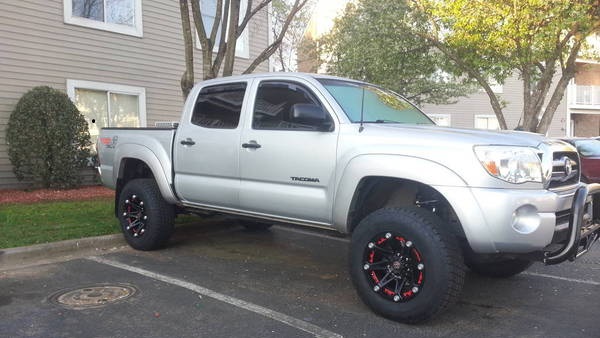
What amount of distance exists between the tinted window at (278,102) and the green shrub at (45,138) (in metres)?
6.66

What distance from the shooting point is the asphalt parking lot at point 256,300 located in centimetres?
382

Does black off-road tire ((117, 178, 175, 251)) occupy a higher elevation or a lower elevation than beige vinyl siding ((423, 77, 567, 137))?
lower

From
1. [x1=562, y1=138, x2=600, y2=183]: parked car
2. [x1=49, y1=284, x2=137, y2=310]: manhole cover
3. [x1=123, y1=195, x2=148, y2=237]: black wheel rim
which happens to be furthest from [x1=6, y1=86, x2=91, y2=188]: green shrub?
[x1=562, y1=138, x2=600, y2=183]: parked car

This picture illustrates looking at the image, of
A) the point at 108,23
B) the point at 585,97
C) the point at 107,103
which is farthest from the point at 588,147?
the point at 585,97

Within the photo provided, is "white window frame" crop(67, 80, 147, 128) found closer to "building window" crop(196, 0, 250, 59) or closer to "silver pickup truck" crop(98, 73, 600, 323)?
"building window" crop(196, 0, 250, 59)

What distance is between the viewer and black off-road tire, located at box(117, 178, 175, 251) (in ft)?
19.6

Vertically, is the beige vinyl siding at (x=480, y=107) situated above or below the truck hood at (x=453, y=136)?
above

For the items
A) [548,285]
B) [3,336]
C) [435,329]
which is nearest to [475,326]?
[435,329]

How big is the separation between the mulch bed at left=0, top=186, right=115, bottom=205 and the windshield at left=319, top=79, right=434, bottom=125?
635cm

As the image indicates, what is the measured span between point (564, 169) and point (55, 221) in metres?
6.34

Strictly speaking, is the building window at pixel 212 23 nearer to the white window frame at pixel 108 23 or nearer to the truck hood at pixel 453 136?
the white window frame at pixel 108 23

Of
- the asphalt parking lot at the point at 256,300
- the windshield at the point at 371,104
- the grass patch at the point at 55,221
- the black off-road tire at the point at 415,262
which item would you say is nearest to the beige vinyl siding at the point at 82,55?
the grass patch at the point at 55,221

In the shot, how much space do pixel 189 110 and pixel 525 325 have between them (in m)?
3.94

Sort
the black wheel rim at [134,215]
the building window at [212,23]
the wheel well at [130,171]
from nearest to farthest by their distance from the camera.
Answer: the black wheel rim at [134,215], the wheel well at [130,171], the building window at [212,23]
